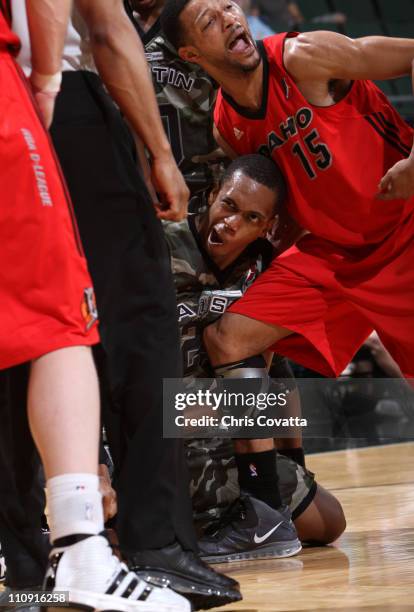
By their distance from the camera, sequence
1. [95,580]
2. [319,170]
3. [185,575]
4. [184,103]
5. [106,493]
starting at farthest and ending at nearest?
[184,103], [319,170], [106,493], [185,575], [95,580]

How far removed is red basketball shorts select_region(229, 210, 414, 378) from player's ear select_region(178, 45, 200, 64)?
0.73 metres

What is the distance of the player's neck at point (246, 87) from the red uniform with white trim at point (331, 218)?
2 cm

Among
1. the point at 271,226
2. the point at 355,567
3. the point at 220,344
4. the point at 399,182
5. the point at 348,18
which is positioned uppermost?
the point at 399,182

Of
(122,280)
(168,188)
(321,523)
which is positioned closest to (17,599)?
(122,280)

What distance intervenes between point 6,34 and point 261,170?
1.60 meters

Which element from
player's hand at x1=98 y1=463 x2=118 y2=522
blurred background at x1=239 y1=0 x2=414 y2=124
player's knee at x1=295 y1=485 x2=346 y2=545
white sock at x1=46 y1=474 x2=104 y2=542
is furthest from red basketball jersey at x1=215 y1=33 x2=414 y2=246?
blurred background at x1=239 y1=0 x2=414 y2=124

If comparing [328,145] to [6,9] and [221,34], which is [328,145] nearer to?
[221,34]

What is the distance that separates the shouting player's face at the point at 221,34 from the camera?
3186 millimetres

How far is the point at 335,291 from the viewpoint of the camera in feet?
11.3

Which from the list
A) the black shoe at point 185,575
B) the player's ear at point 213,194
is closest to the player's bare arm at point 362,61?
the player's ear at point 213,194

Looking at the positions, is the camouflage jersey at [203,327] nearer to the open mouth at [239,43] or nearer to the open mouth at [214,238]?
the open mouth at [214,238]

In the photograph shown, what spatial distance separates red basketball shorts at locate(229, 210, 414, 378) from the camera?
337cm

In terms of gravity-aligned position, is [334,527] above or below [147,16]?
below

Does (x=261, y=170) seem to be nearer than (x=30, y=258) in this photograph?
No
